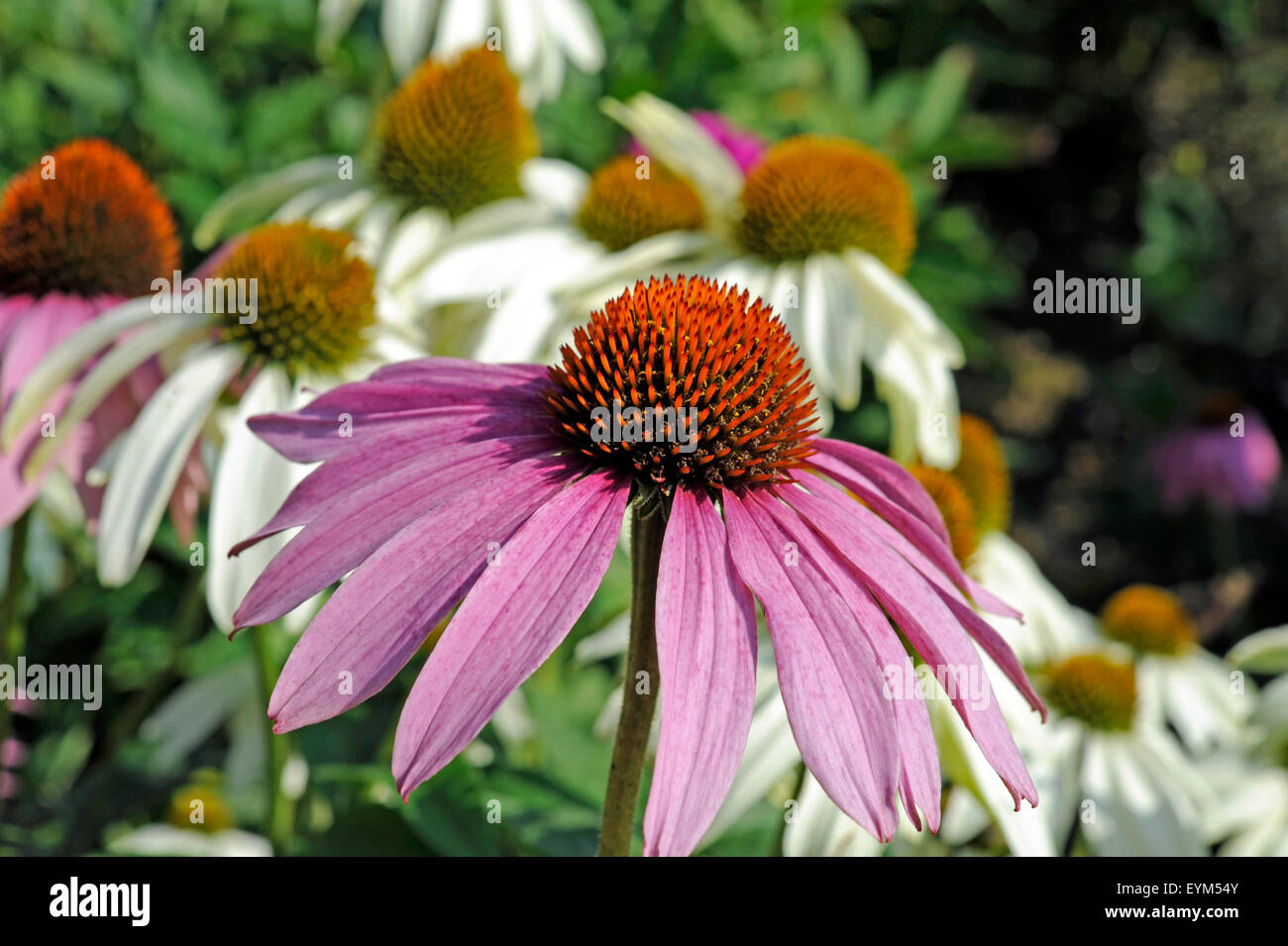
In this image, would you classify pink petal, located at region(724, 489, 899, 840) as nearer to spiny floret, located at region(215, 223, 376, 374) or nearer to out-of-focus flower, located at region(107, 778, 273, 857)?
spiny floret, located at region(215, 223, 376, 374)

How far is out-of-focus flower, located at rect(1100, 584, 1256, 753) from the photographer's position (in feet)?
6.21

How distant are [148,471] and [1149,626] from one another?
1.65m

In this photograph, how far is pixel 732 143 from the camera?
2.03 metres

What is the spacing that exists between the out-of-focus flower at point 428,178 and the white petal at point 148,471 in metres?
0.41

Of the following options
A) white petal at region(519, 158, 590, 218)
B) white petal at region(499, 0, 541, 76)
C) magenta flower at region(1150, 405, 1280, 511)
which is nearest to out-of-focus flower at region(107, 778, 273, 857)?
white petal at region(519, 158, 590, 218)

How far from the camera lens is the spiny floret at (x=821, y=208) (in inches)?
62.1

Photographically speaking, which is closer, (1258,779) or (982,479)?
(1258,779)

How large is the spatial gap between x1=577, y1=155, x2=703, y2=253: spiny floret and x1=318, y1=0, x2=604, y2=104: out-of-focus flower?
276 mm

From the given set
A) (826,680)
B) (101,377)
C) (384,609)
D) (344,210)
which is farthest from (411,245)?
(826,680)

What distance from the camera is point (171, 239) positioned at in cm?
156

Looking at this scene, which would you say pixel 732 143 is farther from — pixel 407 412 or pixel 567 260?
pixel 407 412
